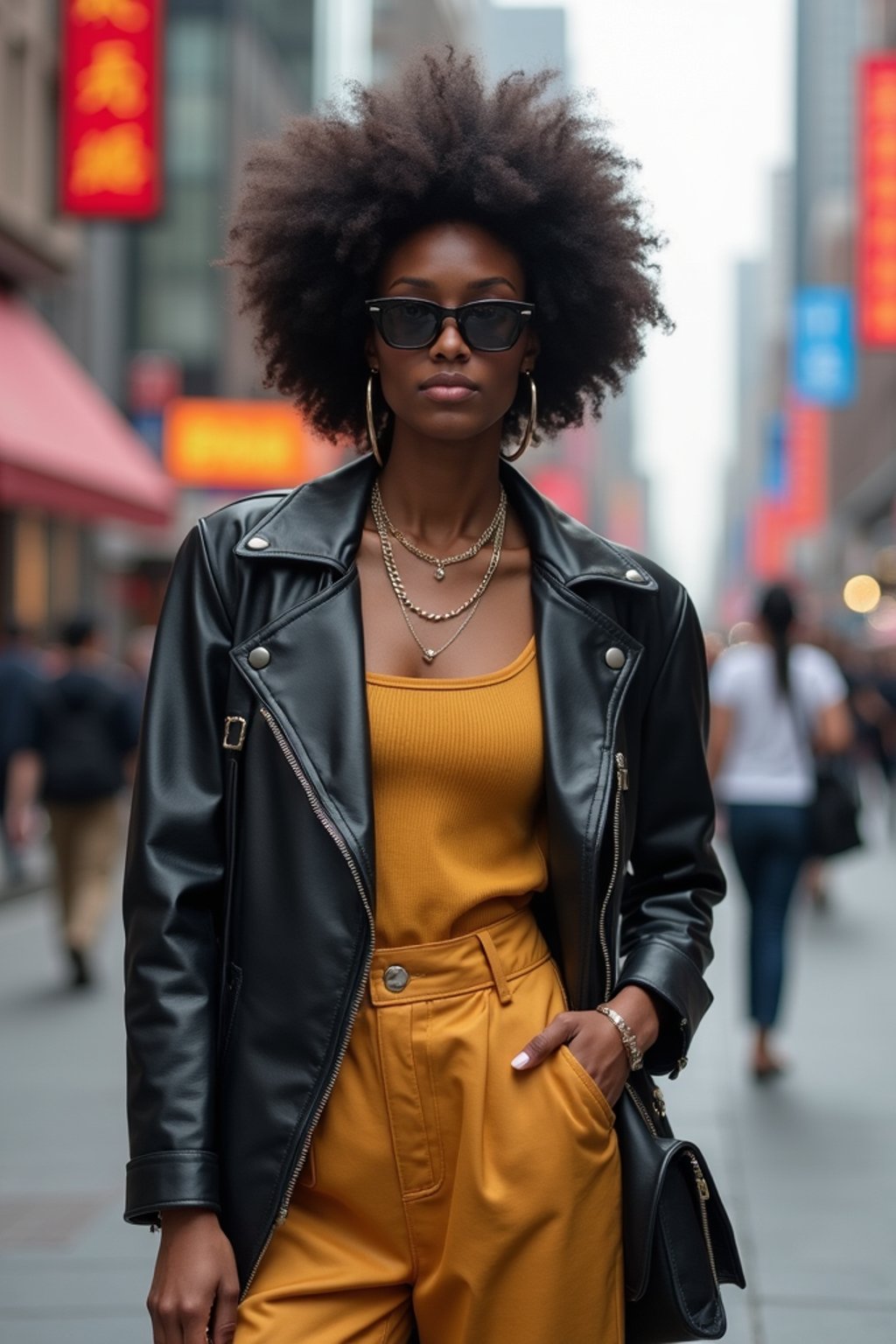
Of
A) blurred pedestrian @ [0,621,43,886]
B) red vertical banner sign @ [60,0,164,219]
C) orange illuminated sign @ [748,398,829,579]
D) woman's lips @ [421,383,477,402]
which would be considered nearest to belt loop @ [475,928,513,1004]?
woman's lips @ [421,383,477,402]

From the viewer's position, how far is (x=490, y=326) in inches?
104

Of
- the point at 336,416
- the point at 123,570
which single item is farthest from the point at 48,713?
the point at 123,570

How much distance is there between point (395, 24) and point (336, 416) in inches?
3507

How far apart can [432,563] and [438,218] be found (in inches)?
19.1

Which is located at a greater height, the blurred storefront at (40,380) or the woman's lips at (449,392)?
the blurred storefront at (40,380)

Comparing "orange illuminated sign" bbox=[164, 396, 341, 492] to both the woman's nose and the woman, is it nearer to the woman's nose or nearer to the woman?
the woman

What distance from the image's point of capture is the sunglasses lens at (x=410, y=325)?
2.62 meters

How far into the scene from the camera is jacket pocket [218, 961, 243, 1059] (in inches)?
95.8

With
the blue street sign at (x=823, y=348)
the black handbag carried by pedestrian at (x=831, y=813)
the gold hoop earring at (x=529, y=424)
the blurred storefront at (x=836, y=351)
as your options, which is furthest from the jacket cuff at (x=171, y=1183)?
the blue street sign at (x=823, y=348)

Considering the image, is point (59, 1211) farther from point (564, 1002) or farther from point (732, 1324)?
point (564, 1002)

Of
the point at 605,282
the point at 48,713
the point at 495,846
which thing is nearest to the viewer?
the point at 495,846

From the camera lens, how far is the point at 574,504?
238ft

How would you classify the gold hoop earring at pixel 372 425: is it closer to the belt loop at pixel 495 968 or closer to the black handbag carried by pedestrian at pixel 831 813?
the belt loop at pixel 495 968

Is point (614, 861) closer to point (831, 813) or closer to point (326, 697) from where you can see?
point (326, 697)
